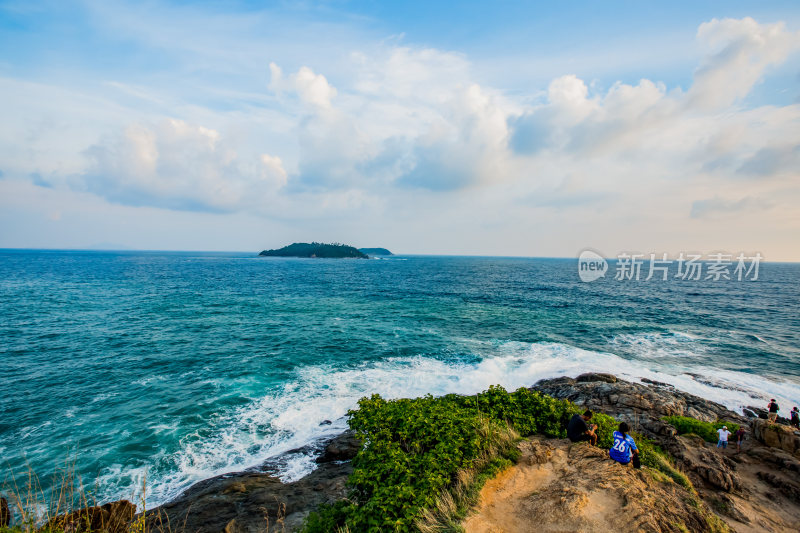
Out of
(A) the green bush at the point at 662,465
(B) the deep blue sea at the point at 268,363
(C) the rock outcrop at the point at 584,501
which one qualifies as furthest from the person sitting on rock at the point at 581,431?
(B) the deep blue sea at the point at 268,363

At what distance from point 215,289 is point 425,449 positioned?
64604mm

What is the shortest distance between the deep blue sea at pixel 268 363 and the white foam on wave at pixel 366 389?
0.39ft

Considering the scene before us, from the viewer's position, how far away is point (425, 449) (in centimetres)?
966

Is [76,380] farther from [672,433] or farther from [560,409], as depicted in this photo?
[672,433]

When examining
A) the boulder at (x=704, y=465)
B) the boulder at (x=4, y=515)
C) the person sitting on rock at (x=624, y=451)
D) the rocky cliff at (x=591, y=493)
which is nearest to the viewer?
the boulder at (x=4, y=515)

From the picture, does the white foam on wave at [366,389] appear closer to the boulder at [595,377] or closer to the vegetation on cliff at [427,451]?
the boulder at [595,377]

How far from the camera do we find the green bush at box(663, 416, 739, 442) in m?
15.8

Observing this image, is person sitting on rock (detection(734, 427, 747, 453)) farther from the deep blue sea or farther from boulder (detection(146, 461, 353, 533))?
boulder (detection(146, 461, 353, 533))

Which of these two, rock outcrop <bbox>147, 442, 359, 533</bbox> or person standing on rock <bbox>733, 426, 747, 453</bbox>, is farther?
person standing on rock <bbox>733, 426, 747, 453</bbox>

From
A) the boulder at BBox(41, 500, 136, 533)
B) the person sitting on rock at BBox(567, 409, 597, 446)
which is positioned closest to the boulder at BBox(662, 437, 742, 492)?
the person sitting on rock at BBox(567, 409, 597, 446)

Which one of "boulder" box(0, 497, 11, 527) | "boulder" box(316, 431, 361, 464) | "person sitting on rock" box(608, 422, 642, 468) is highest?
"person sitting on rock" box(608, 422, 642, 468)

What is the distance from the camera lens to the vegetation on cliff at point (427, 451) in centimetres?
766

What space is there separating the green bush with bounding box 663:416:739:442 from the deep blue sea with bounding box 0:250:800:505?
786 centimetres

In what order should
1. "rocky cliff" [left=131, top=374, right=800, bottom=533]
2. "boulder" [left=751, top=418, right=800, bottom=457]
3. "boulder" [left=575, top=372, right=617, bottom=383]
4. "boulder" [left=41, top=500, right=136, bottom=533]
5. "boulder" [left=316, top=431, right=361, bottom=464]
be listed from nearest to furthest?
"rocky cliff" [left=131, top=374, right=800, bottom=533], "boulder" [left=41, top=500, right=136, bottom=533], "boulder" [left=751, top=418, right=800, bottom=457], "boulder" [left=316, top=431, right=361, bottom=464], "boulder" [left=575, top=372, right=617, bottom=383]
